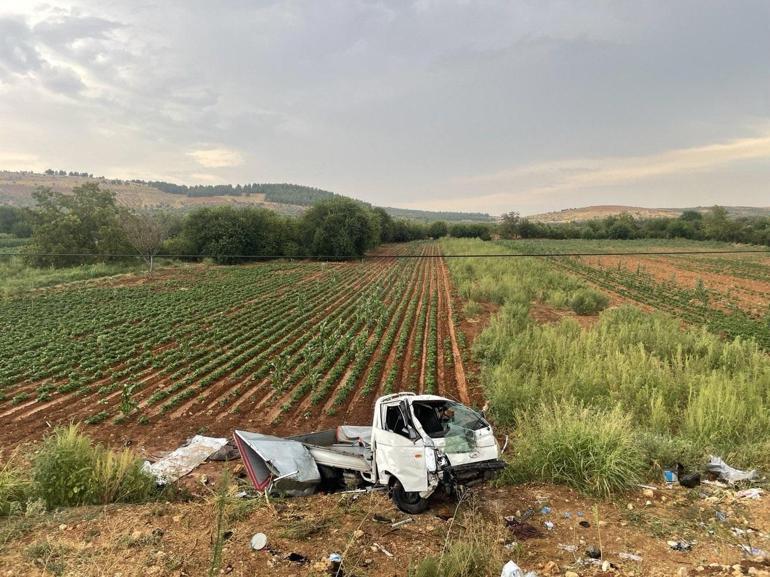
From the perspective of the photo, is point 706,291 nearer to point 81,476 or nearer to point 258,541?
point 258,541

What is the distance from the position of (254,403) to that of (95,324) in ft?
48.5

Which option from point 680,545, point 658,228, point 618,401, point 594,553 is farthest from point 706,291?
point 658,228

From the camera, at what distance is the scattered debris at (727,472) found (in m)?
6.27

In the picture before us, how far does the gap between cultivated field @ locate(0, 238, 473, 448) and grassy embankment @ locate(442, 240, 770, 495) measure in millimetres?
2563

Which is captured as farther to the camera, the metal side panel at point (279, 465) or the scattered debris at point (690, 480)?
the metal side panel at point (279, 465)

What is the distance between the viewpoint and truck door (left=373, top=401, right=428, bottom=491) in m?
6.15

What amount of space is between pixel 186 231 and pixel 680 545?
62337mm

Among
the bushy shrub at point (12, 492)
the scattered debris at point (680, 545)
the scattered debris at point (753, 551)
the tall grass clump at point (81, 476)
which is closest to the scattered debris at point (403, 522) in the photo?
the scattered debris at point (680, 545)

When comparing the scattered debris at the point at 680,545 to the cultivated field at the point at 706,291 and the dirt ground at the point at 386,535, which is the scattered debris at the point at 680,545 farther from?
the cultivated field at the point at 706,291

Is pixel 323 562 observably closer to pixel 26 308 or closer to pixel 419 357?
pixel 419 357

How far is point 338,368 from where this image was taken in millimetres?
15695

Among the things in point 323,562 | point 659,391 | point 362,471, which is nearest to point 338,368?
point 362,471

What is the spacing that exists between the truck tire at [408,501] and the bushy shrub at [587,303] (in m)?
21.1

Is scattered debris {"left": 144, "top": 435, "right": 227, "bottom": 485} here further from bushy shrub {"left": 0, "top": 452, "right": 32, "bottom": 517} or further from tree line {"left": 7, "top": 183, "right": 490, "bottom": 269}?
tree line {"left": 7, "top": 183, "right": 490, "bottom": 269}
